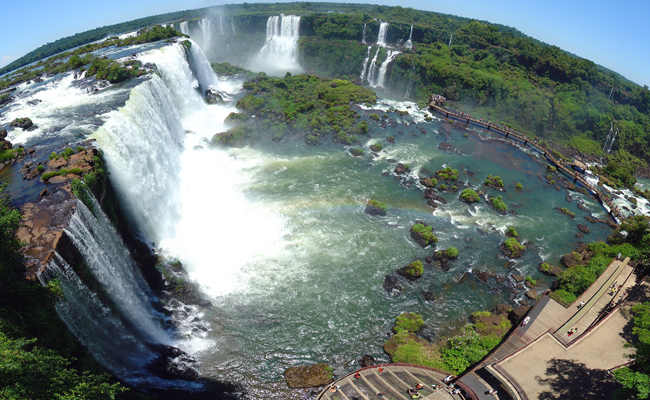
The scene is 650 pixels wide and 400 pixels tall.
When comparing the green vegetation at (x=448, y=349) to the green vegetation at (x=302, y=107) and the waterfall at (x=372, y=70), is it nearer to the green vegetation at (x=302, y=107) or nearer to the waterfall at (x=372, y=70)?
the green vegetation at (x=302, y=107)

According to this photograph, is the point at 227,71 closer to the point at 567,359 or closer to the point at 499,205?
the point at 499,205

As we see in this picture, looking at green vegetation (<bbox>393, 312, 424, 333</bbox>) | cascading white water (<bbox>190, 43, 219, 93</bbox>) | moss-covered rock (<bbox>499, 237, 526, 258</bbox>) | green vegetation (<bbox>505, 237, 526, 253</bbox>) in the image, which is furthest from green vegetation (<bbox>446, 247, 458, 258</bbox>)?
cascading white water (<bbox>190, 43, 219, 93</bbox>)

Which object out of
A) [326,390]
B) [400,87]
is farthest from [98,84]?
[400,87]

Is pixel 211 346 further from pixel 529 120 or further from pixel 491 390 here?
pixel 529 120

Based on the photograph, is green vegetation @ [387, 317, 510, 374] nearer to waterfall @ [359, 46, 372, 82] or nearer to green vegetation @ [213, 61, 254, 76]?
green vegetation @ [213, 61, 254, 76]

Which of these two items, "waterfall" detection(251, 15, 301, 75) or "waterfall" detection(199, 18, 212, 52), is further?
"waterfall" detection(199, 18, 212, 52)

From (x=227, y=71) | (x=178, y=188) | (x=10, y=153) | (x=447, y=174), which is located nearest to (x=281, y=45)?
(x=227, y=71)
